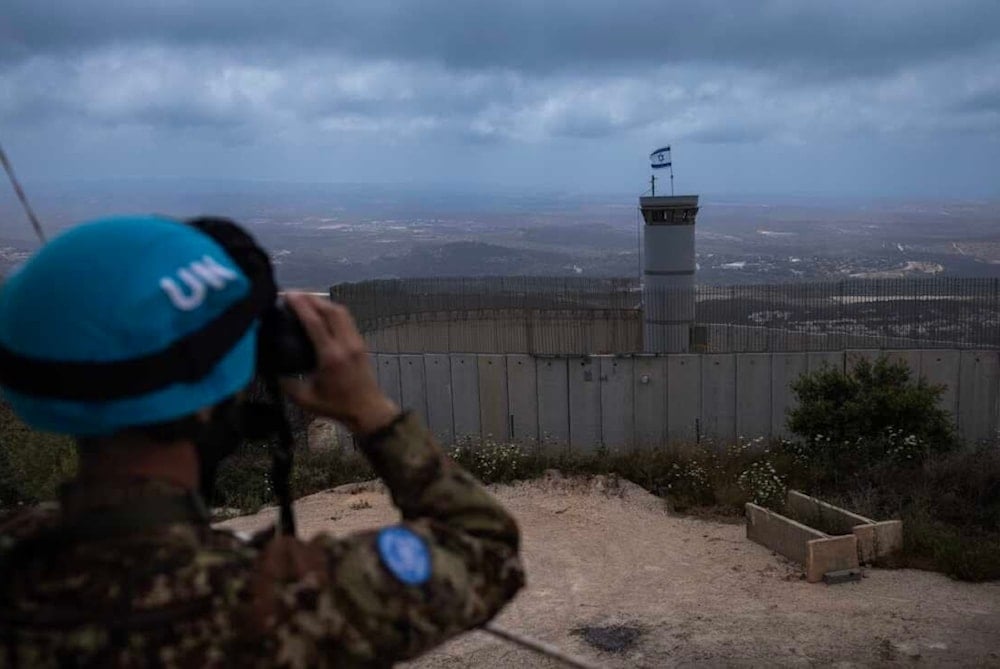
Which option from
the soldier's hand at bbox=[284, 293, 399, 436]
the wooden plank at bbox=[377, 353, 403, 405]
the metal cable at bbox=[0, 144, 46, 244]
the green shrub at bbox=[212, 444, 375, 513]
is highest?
the metal cable at bbox=[0, 144, 46, 244]

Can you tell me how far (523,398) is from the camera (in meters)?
12.1

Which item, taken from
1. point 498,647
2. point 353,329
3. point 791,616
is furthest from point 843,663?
point 353,329

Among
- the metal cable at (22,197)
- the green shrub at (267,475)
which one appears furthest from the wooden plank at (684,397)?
the metal cable at (22,197)

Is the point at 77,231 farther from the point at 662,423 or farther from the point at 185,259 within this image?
the point at 662,423

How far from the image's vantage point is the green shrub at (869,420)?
382 inches

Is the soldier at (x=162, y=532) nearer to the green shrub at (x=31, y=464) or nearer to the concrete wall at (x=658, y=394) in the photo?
the green shrub at (x=31, y=464)

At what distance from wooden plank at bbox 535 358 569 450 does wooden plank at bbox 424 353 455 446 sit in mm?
1317

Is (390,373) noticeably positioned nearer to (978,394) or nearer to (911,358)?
(911,358)

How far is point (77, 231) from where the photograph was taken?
1.18 meters

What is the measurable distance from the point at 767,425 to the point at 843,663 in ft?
21.6

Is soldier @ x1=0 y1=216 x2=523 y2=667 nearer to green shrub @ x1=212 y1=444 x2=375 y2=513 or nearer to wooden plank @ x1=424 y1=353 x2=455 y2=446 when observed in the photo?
green shrub @ x1=212 y1=444 x2=375 y2=513

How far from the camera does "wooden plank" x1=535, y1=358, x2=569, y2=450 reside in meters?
12.0

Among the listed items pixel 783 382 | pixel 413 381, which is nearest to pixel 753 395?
pixel 783 382

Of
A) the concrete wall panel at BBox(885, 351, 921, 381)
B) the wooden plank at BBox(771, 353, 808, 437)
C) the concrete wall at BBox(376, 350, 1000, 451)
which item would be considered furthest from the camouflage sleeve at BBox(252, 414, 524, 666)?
the concrete wall panel at BBox(885, 351, 921, 381)
